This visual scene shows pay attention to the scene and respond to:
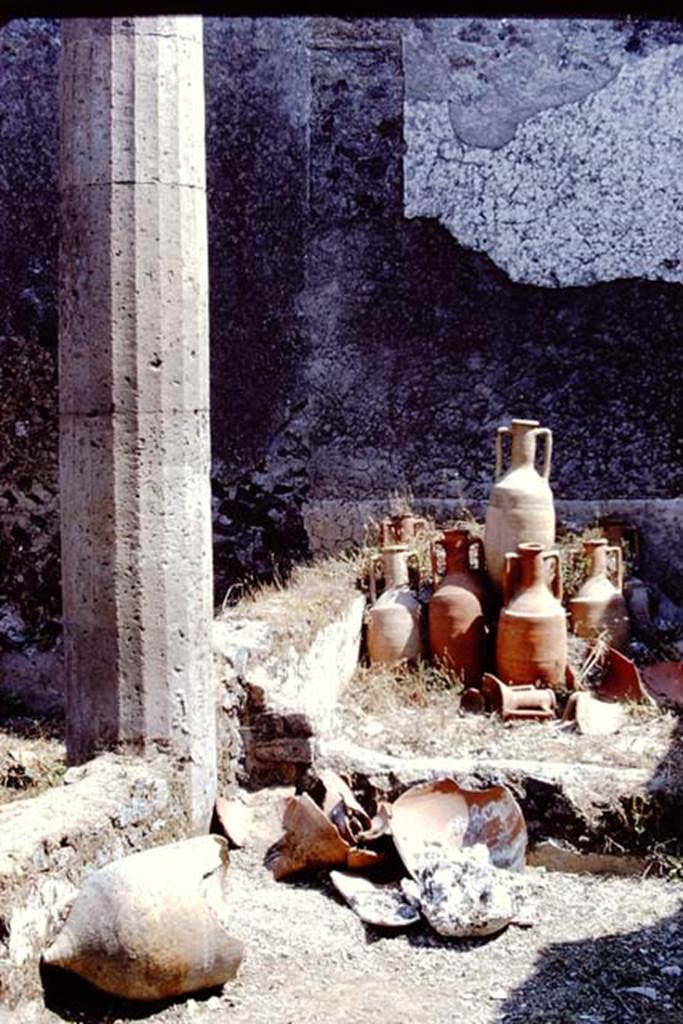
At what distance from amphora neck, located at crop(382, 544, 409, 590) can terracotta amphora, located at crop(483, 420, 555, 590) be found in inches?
20.4

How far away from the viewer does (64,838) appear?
12.3 feet

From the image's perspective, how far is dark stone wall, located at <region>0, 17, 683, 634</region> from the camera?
8477 millimetres

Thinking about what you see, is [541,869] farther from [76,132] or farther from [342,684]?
[76,132]

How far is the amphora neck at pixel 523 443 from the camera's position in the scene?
22.9 ft

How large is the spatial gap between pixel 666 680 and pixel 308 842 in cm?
258

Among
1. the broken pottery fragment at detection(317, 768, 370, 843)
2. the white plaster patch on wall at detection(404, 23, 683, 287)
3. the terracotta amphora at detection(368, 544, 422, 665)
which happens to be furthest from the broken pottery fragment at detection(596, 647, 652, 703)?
the white plaster patch on wall at detection(404, 23, 683, 287)

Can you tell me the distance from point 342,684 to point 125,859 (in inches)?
121

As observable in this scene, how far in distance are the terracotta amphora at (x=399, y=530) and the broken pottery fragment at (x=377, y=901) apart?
10.7 ft

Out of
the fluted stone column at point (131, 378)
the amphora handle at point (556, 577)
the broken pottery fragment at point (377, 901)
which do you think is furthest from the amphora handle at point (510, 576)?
the fluted stone column at point (131, 378)

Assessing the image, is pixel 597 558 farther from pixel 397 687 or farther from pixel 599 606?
pixel 397 687

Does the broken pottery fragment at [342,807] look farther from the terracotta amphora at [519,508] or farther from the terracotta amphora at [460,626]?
the terracotta amphora at [519,508]

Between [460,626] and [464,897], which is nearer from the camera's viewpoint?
[464,897]

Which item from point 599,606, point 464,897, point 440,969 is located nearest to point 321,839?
point 464,897

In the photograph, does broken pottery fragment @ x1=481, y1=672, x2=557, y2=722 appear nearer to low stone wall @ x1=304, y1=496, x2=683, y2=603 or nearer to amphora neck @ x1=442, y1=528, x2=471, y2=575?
amphora neck @ x1=442, y1=528, x2=471, y2=575
